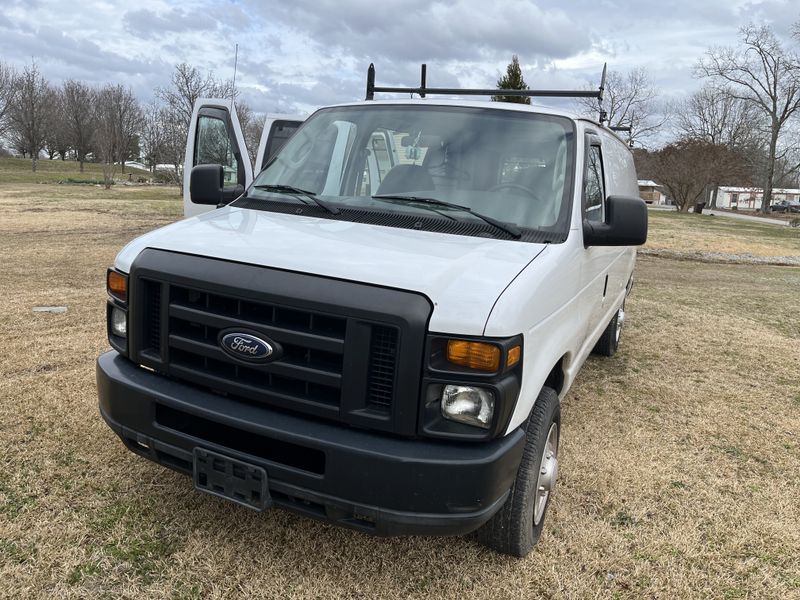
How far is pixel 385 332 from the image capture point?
2.28 meters

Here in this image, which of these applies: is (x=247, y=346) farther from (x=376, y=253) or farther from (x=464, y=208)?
(x=464, y=208)

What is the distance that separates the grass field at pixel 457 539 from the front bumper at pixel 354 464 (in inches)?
21.9

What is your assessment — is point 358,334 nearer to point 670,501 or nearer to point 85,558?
point 85,558

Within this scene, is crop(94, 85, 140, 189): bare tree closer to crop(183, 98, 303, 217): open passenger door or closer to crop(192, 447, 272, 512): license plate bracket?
crop(183, 98, 303, 217): open passenger door

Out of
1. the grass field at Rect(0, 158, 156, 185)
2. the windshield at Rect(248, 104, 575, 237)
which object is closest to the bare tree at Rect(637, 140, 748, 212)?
the windshield at Rect(248, 104, 575, 237)

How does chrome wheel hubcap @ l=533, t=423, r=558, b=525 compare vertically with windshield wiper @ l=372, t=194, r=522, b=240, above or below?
below

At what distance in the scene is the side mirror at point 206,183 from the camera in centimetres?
384

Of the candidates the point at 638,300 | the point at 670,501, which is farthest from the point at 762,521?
the point at 638,300

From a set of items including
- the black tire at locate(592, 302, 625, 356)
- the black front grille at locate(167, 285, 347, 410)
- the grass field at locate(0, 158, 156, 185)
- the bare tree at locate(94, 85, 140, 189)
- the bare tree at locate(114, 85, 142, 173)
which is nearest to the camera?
the black front grille at locate(167, 285, 347, 410)

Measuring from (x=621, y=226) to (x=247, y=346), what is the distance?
1968 mm

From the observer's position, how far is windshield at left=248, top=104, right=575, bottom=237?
3186mm

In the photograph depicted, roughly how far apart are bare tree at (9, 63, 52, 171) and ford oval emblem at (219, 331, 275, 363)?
58.9 m

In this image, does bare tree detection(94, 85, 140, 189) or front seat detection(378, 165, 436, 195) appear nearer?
front seat detection(378, 165, 436, 195)

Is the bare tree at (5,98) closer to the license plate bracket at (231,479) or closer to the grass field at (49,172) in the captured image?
the grass field at (49,172)
